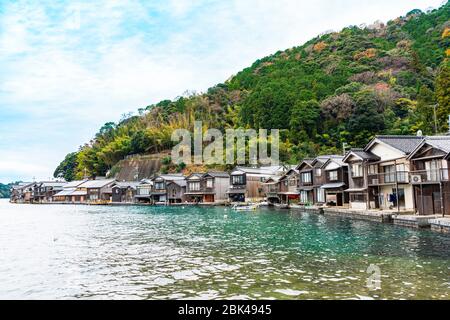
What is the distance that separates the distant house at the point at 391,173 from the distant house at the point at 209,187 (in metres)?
31.5

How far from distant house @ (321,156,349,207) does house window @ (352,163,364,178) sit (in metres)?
2.35

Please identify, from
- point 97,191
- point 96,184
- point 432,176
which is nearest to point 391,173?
point 432,176

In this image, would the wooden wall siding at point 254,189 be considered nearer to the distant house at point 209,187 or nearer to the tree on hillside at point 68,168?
the distant house at point 209,187

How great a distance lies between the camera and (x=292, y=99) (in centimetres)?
7531

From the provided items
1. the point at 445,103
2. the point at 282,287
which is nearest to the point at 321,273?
the point at 282,287

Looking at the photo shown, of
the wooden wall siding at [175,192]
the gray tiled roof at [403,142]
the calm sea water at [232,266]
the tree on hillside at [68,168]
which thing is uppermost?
the tree on hillside at [68,168]

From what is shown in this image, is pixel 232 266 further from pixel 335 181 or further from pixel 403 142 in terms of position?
pixel 335 181

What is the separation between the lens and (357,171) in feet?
113

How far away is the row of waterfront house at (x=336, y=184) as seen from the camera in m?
24.2

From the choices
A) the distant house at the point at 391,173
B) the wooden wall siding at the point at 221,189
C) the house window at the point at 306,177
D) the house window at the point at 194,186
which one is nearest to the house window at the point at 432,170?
the distant house at the point at 391,173

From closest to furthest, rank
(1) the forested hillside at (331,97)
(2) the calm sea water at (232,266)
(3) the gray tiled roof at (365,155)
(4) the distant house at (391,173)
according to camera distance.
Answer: (2) the calm sea water at (232,266)
(4) the distant house at (391,173)
(3) the gray tiled roof at (365,155)
(1) the forested hillside at (331,97)

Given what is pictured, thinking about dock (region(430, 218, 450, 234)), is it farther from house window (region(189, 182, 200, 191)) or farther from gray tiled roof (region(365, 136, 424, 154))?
house window (region(189, 182, 200, 191))

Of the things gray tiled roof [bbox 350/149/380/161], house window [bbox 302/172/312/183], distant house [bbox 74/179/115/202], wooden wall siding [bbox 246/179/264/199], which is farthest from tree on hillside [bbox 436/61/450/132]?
distant house [bbox 74/179/115/202]

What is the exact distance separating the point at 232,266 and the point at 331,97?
205 ft
